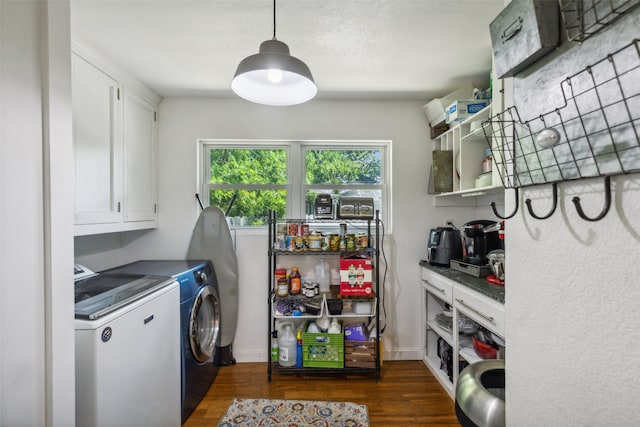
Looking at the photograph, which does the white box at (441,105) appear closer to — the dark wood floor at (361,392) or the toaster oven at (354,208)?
the toaster oven at (354,208)

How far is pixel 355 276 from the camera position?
87.8 inches

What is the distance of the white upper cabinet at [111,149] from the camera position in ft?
5.32

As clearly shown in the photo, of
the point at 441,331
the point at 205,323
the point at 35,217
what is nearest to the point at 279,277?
the point at 205,323

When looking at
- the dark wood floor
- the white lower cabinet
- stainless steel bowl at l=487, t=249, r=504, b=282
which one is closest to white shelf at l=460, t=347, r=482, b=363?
the white lower cabinet

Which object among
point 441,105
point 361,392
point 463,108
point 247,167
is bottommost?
point 361,392

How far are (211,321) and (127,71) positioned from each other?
1.97 metres

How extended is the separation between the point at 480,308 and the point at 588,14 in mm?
1522

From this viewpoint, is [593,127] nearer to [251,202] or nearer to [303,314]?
[303,314]

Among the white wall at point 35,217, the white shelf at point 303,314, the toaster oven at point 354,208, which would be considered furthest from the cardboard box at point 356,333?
the white wall at point 35,217

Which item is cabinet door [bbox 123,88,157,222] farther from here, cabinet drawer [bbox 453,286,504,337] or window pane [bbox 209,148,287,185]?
cabinet drawer [bbox 453,286,504,337]

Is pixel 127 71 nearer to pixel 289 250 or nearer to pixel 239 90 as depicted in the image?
pixel 239 90

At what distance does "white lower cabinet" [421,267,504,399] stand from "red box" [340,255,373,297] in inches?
21.6

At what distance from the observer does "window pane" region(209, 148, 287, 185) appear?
261 centimetres

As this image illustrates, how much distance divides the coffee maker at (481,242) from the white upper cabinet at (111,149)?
247 cm
